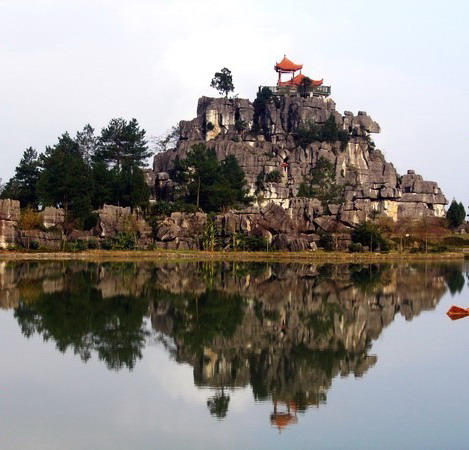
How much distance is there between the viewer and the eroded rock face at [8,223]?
57344 mm

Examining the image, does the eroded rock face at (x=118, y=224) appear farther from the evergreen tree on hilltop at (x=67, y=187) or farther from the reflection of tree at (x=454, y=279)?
the reflection of tree at (x=454, y=279)

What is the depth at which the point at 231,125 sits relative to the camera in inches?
3588

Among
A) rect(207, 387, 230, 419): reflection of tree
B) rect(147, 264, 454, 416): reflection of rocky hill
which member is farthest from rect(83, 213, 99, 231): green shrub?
rect(207, 387, 230, 419): reflection of tree

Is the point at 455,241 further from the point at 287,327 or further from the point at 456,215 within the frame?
the point at 287,327

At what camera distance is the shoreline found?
178 feet

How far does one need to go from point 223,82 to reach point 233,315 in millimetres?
72559

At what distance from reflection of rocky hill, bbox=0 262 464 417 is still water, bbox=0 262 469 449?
0.08 meters

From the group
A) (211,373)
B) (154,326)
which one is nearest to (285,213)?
(154,326)

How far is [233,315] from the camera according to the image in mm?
25672

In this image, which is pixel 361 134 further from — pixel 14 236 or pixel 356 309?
pixel 356 309

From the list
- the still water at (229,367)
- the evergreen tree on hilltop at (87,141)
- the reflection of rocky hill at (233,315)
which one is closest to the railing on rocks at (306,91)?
the evergreen tree on hilltop at (87,141)

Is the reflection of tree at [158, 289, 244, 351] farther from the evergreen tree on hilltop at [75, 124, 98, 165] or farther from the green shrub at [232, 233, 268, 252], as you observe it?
the evergreen tree on hilltop at [75, 124, 98, 165]

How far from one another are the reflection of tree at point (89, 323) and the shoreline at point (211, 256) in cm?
2288

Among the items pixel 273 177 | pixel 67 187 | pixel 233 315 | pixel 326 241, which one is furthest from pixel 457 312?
pixel 273 177
